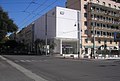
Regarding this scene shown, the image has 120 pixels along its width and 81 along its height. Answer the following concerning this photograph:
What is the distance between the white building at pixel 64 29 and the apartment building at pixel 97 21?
2.76 meters

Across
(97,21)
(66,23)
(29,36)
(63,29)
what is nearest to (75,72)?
(63,29)

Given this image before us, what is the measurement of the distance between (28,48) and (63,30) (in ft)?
143

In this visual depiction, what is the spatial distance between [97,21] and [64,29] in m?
11.9

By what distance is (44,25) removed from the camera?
91188mm

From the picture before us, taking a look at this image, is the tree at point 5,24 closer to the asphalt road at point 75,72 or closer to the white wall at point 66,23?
the asphalt road at point 75,72

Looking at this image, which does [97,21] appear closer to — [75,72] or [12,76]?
[75,72]

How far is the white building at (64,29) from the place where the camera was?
257 feet

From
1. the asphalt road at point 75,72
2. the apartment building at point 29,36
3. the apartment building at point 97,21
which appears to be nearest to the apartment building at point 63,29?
the apartment building at point 97,21

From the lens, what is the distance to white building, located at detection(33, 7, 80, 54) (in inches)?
3078

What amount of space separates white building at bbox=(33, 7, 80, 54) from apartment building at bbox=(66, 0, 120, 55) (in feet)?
9.06

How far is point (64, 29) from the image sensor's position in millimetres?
79500

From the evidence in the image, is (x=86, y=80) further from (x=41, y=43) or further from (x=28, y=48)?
(x=28, y=48)

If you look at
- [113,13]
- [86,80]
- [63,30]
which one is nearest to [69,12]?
[63,30]

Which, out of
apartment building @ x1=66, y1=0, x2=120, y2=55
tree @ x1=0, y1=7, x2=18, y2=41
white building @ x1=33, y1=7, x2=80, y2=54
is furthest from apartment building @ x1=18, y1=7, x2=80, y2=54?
tree @ x1=0, y1=7, x2=18, y2=41
